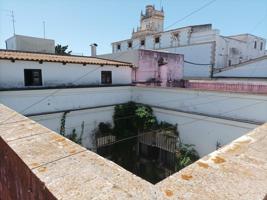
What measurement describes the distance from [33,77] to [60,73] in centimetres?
129

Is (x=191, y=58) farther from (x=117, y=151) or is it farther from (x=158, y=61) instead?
(x=117, y=151)

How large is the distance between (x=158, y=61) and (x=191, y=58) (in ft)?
27.6

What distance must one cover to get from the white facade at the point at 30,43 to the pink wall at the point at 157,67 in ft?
26.1

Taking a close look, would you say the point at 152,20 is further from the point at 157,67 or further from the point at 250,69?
the point at 157,67

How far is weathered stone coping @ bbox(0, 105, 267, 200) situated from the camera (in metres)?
0.90

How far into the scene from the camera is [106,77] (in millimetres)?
11781

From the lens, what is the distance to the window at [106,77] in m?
11.6

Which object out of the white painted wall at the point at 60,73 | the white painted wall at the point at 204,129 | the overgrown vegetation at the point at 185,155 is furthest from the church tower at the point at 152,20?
the overgrown vegetation at the point at 185,155

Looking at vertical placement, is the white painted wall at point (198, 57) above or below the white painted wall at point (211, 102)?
above

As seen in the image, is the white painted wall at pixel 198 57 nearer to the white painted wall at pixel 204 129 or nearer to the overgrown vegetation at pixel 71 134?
the white painted wall at pixel 204 129

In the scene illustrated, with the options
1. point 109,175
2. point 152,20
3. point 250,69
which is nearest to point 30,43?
point 109,175

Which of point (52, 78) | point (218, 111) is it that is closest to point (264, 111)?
point (218, 111)

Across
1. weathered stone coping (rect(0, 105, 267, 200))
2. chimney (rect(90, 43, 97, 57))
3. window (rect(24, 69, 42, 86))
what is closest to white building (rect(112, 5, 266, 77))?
chimney (rect(90, 43, 97, 57))

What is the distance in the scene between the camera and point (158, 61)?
1535 centimetres
